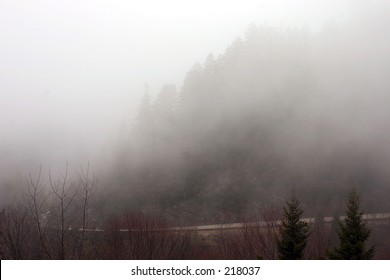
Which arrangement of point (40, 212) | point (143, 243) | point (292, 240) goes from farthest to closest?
1. point (143, 243)
2. point (292, 240)
3. point (40, 212)

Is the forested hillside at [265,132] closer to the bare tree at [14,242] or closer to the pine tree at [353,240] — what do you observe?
the pine tree at [353,240]

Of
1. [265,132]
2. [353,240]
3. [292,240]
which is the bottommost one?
[292,240]

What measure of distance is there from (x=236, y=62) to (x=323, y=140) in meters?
24.4

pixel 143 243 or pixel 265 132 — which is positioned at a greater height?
pixel 265 132

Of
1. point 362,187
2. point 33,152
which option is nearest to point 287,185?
point 362,187

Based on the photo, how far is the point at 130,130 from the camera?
6662cm

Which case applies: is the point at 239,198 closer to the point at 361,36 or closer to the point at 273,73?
the point at 273,73

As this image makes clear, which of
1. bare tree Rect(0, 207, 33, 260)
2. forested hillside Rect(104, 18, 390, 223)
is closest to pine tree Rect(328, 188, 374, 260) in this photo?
bare tree Rect(0, 207, 33, 260)

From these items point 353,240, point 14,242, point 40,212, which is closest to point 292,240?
point 353,240

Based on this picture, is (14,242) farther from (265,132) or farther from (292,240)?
(265,132)

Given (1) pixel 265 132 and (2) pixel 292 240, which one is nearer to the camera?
(2) pixel 292 240

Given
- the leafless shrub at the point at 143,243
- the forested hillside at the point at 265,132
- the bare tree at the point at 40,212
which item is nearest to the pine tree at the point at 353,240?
the leafless shrub at the point at 143,243

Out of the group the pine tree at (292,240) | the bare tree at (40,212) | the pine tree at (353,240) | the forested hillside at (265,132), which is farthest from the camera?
the forested hillside at (265,132)

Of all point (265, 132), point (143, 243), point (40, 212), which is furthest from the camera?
point (265, 132)
